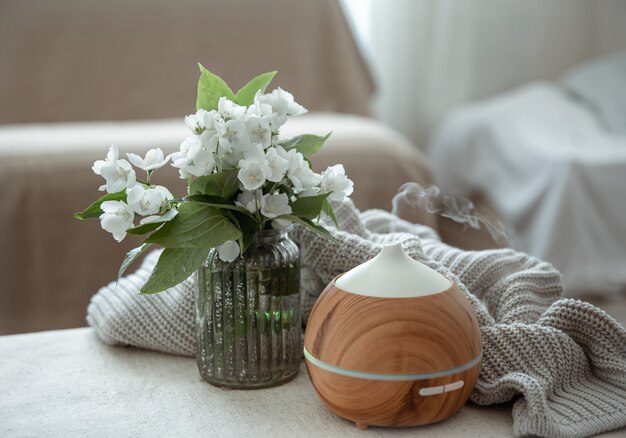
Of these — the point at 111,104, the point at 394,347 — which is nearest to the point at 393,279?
the point at 394,347

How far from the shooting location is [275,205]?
0.79m

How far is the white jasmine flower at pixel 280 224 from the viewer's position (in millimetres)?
816

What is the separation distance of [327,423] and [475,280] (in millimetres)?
268

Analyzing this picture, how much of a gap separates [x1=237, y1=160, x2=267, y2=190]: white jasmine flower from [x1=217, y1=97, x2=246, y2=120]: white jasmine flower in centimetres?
5

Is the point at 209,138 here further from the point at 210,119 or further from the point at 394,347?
the point at 394,347

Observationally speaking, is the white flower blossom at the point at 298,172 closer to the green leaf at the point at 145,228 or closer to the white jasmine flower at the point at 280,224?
the white jasmine flower at the point at 280,224

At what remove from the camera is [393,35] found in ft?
9.91

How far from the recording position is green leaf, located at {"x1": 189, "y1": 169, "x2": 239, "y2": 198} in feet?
2.59

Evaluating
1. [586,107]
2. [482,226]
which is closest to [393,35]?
[586,107]

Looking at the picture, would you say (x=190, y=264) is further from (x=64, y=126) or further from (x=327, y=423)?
(x=64, y=126)

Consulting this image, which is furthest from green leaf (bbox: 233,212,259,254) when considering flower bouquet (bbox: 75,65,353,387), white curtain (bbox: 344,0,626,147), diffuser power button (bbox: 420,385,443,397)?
white curtain (bbox: 344,0,626,147)

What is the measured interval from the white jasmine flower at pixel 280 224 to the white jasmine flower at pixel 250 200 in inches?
1.1

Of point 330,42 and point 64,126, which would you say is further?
point 330,42

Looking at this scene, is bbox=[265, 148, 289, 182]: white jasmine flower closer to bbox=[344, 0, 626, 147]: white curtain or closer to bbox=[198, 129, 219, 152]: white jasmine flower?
bbox=[198, 129, 219, 152]: white jasmine flower
